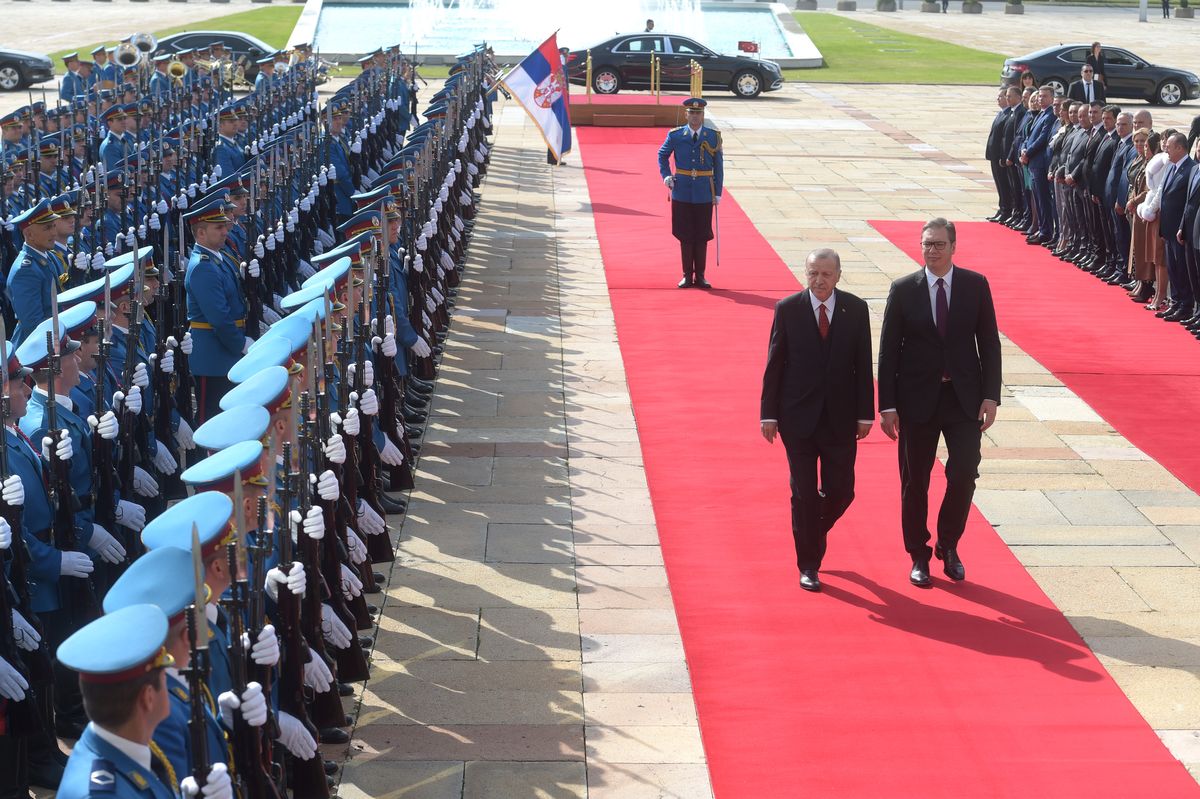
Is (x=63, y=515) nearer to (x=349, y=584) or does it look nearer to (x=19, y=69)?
(x=349, y=584)

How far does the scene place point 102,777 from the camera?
3295 mm

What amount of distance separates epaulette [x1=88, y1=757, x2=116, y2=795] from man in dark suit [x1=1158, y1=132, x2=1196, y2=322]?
10.8 m

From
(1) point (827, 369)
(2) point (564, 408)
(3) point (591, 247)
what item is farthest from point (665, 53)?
(1) point (827, 369)

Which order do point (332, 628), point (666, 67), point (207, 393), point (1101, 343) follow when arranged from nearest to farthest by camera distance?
point (332, 628), point (207, 393), point (1101, 343), point (666, 67)

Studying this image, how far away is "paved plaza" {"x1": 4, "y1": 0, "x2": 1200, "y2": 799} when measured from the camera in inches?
224

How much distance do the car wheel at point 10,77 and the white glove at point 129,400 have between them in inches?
1100

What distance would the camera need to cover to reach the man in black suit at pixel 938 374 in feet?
23.1

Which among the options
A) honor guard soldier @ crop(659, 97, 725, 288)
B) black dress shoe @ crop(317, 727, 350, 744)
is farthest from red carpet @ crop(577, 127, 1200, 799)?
honor guard soldier @ crop(659, 97, 725, 288)

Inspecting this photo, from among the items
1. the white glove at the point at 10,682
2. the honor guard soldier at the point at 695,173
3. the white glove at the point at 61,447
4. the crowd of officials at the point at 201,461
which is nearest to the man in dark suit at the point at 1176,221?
the honor guard soldier at the point at 695,173

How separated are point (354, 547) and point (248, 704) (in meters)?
2.45

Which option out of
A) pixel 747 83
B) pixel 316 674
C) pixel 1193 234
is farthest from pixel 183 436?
pixel 747 83

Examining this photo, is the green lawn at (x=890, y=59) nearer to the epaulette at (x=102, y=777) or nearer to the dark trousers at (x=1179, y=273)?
the dark trousers at (x=1179, y=273)

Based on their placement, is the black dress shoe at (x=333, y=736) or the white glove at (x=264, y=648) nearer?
the white glove at (x=264, y=648)

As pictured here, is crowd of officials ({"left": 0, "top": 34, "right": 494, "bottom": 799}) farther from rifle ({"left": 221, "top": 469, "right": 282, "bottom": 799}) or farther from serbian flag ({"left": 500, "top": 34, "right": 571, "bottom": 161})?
serbian flag ({"left": 500, "top": 34, "right": 571, "bottom": 161})
